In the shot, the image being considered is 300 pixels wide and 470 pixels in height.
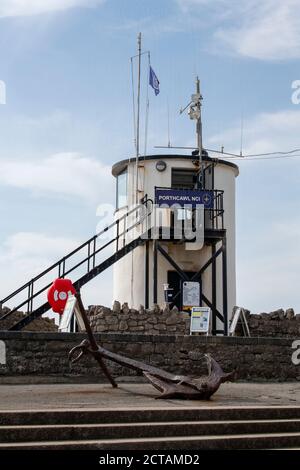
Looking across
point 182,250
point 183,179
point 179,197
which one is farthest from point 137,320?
point 183,179

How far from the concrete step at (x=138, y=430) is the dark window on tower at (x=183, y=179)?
51.0 feet

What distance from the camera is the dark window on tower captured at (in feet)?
72.2

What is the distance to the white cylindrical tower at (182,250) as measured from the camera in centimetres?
2050

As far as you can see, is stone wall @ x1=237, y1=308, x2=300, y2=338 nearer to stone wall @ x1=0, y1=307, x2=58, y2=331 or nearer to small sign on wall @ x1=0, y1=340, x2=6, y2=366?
stone wall @ x1=0, y1=307, x2=58, y2=331

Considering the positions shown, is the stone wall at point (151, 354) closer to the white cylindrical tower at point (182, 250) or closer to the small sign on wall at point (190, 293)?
the white cylindrical tower at point (182, 250)

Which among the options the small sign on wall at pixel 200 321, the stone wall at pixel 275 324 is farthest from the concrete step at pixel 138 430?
the stone wall at pixel 275 324

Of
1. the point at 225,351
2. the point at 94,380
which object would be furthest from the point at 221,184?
the point at 94,380

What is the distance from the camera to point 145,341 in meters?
11.8

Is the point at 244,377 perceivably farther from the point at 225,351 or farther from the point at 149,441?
the point at 149,441

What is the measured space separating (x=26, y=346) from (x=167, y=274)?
10045 mm

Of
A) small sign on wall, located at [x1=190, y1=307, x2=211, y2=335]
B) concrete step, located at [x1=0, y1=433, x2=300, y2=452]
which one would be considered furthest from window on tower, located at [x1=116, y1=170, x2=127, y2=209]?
concrete step, located at [x1=0, y1=433, x2=300, y2=452]

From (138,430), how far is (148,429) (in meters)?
0.09

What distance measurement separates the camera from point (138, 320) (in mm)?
15906

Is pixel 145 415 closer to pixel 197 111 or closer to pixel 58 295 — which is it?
pixel 58 295
